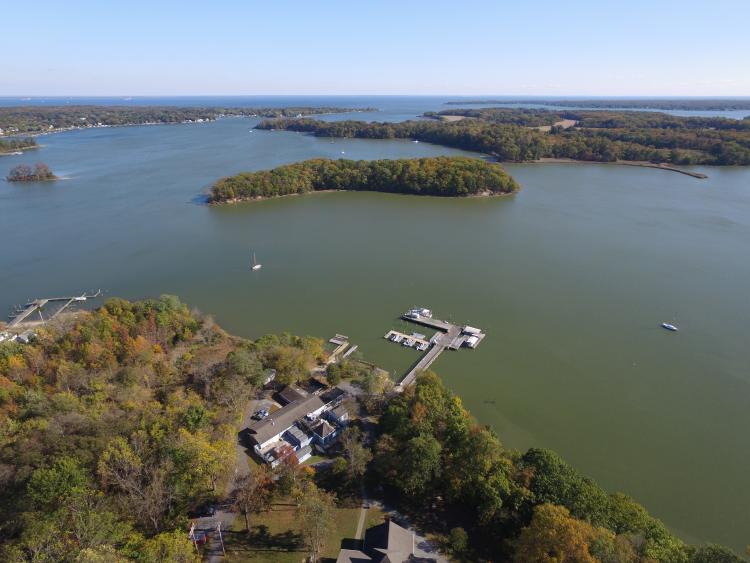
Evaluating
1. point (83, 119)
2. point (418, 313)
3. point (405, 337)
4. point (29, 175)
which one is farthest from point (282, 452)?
point (83, 119)

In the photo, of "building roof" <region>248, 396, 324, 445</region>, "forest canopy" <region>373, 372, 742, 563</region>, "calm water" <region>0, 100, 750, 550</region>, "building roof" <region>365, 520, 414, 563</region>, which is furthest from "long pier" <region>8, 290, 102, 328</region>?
"building roof" <region>365, 520, 414, 563</region>

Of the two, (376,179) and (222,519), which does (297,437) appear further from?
(376,179)

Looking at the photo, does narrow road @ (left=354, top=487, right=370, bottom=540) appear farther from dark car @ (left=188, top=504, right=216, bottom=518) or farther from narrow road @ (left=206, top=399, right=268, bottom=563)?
dark car @ (left=188, top=504, right=216, bottom=518)

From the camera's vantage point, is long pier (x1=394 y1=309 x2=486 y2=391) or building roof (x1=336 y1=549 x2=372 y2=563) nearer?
building roof (x1=336 y1=549 x2=372 y2=563)

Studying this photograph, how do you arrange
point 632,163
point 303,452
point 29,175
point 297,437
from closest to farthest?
1. point 303,452
2. point 297,437
3. point 29,175
4. point 632,163

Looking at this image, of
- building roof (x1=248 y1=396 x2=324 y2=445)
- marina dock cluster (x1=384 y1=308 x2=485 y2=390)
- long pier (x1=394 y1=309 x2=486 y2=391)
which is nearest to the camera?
building roof (x1=248 y1=396 x2=324 y2=445)

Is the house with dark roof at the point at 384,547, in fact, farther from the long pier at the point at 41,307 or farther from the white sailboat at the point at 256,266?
the long pier at the point at 41,307

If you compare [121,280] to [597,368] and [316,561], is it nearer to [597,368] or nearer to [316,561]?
[316,561]

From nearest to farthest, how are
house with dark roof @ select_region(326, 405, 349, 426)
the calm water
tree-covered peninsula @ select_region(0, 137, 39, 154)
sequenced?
house with dark roof @ select_region(326, 405, 349, 426) < the calm water < tree-covered peninsula @ select_region(0, 137, 39, 154)
